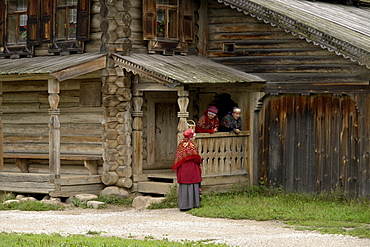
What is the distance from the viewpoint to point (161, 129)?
20.4 metres

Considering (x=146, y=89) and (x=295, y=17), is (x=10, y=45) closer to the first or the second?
(x=146, y=89)

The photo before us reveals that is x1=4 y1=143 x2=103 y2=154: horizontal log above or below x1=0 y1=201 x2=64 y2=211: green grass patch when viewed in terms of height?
above

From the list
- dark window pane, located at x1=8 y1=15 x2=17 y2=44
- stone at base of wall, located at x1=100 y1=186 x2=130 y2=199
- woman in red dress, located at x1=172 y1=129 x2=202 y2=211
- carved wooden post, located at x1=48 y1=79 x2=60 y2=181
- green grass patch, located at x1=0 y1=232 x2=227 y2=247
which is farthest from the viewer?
dark window pane, located at x1=8 y1=15 x2=17 y2=44

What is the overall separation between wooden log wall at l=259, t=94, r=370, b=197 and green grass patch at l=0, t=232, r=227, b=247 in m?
5.78

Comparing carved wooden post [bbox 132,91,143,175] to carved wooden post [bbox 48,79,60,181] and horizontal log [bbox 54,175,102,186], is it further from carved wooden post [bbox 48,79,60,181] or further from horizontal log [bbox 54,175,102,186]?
carved wooden post [bbox 48,79,60,181]

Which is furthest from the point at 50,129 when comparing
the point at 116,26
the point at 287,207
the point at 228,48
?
the point at 287,207

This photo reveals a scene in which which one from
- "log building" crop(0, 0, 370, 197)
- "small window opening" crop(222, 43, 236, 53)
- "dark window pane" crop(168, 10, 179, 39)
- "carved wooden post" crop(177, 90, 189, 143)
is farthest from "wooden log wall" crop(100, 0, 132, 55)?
"small window opening" crop(222, 43, 236, 53)

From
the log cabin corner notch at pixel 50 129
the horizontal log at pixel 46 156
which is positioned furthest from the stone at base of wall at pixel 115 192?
the horizontal log at pixel 46 156

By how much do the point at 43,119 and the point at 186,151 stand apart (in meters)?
5.16

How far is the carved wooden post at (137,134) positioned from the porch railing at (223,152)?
165 centimetres

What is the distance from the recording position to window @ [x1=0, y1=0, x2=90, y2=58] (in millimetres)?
19391

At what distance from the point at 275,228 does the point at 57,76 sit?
6105 mm

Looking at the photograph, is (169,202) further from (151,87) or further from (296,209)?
(296,209)

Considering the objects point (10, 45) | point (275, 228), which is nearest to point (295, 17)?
A: point (275, 228)
